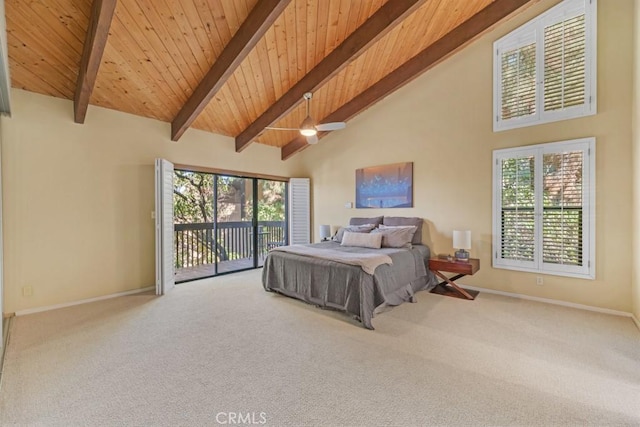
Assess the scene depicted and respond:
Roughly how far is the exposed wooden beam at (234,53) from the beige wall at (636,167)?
389 cm

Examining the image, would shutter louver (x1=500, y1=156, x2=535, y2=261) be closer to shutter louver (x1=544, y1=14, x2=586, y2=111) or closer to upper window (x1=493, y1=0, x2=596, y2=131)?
upper window (x1=493, y1=0, x2=596, y2=131)

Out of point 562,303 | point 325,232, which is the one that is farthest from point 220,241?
point 562,303

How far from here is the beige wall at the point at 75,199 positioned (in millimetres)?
3475

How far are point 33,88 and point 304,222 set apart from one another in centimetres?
497

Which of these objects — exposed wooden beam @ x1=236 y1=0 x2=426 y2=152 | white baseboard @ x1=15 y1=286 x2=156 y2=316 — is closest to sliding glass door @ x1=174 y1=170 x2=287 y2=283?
white baseboard @ x1=15 y1=286 x2=156 y2=316

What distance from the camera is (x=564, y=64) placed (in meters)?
3.63

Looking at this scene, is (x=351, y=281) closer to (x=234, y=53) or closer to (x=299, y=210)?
(x=234, y=53)

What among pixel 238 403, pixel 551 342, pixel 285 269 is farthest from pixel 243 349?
pixel 551 342

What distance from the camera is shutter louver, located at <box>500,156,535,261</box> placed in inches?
153

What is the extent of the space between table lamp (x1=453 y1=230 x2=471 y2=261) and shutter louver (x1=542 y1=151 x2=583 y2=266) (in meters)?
0.92

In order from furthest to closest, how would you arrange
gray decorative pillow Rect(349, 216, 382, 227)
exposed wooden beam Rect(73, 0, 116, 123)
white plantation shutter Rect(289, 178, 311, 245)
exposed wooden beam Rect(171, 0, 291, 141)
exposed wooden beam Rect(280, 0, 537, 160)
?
white plantation shutter Rect(289, 178, 311, 245) < gray decorative pillow Rect(349, 216, 382, 227) < exposed wooden beam Rect(280, 0, 537, 160) < exposed wooden beam Rect(171, 0, 291, 141) < exposed wooden beam Rect(73, 0, 116, 123)

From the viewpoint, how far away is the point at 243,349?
259cm

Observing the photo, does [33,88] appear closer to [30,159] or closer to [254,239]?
[30,159]

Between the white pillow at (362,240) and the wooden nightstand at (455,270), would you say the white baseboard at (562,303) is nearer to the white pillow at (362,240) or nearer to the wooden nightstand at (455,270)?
the wooden nightstand at (455,270)
